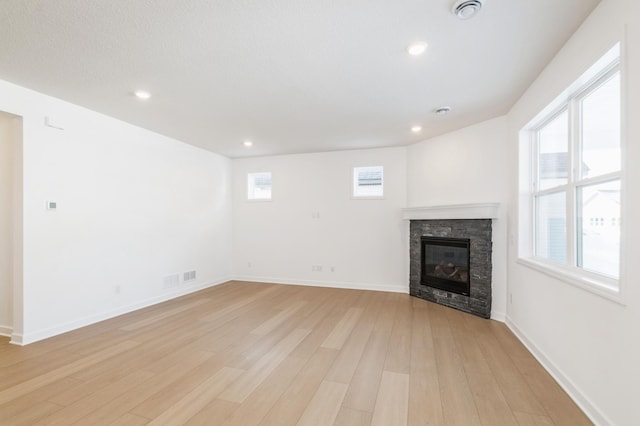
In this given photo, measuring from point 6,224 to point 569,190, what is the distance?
225 inches

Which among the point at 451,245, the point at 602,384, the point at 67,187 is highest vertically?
the point at 67,187

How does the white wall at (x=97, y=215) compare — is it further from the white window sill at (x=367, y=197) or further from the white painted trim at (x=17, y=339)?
the white window sill at (x=367, y=197)

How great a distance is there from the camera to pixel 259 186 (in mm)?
6605

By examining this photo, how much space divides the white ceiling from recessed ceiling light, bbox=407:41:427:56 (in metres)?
0.06

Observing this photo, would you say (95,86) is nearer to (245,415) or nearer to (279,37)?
(279,37)

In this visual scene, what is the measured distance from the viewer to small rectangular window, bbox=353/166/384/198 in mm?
5715

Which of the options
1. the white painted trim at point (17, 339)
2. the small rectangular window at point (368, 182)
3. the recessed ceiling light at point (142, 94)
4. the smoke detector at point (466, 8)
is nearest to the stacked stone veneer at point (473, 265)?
the small rectangular window at point (368, 182)

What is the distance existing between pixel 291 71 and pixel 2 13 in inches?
77.9

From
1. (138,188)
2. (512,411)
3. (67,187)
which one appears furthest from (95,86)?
(512,411)

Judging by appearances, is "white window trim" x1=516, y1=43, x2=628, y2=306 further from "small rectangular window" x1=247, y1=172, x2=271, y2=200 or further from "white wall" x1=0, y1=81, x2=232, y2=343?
"white wall" x1=0, y1=81, x2=232, y2=343

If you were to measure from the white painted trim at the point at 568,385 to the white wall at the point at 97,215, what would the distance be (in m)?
4.97

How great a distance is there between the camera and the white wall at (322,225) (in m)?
5.57

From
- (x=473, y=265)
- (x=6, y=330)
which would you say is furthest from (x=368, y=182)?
(x=6, y=330)

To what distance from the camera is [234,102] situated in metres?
3.45
